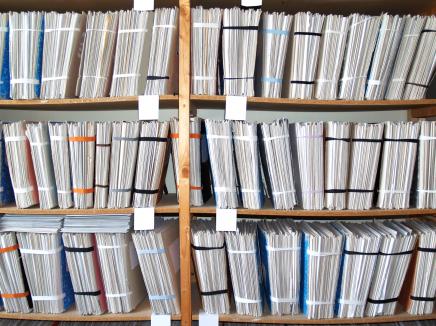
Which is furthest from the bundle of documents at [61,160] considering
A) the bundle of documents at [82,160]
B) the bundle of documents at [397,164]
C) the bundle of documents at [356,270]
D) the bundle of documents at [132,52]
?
the bundle of documents at [397,164]

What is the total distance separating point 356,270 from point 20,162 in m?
1.44

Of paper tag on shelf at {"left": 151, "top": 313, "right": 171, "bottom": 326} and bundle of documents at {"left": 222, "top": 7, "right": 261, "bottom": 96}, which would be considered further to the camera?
paper tag on shelf at {"left": 151, "top": 313, "right": 171, "bottom": 326}

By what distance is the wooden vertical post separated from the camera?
1181 millimetres

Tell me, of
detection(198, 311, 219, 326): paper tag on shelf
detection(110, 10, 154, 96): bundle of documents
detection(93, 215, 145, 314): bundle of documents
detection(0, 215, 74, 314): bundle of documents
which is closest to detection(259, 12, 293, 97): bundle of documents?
detection(110, 10, 154, 96): bundle of documents

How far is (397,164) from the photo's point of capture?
1.26 metres

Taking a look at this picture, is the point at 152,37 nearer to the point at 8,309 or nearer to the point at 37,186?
the point at 37,186

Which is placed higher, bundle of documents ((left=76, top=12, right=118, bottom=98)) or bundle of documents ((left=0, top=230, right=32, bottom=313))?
bundle of documents ((left=76, top=12, right=118, bottom=98))

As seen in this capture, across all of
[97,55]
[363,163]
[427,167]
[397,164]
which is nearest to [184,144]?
[97,55]

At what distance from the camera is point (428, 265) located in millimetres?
1285

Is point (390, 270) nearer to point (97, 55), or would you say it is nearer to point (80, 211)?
point (80, 211)

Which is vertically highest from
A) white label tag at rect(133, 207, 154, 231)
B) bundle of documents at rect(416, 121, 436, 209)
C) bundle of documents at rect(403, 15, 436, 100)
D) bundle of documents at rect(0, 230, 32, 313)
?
bundle of documents at rect(403, 15, 436, 100)

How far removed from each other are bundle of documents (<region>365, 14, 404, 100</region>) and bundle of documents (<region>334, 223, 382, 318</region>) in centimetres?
57

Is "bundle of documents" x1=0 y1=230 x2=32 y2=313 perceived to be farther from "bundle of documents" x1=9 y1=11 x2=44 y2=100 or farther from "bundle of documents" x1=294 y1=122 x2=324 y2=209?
"bundle of documents" x1=294 y1=122 x2=324 y2=209

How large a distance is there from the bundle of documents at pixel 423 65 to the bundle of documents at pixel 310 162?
0.43 m
